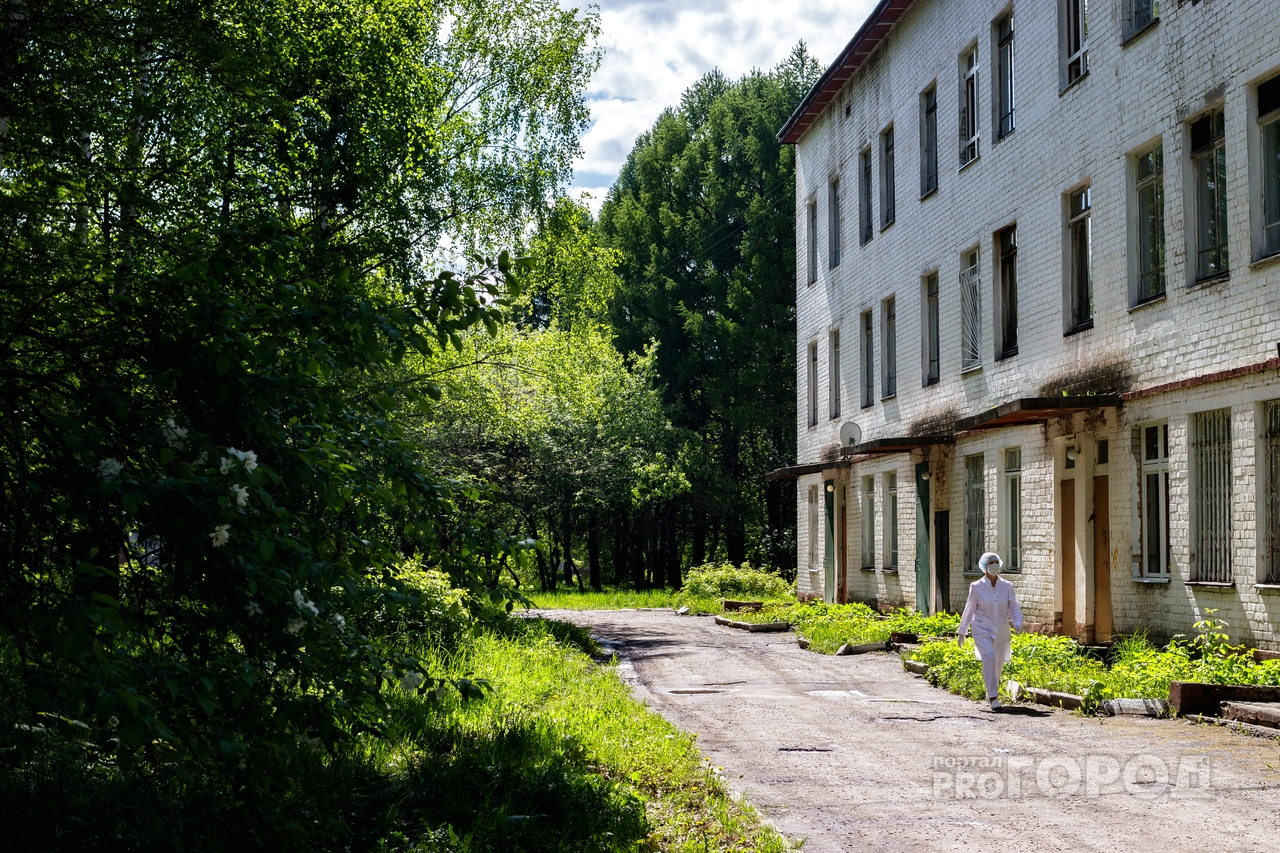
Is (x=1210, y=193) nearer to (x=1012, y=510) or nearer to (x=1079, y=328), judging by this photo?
(x=1079, y=328)

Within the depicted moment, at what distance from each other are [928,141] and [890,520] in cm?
790

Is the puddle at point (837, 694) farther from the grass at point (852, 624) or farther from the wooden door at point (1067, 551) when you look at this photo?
the grass at point (852, 624)

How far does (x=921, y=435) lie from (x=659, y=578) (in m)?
32.1

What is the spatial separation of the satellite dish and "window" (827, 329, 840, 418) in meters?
3.19

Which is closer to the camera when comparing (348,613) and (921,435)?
(348,613)

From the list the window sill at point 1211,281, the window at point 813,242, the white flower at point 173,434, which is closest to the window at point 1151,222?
the window sill at point 1211,281

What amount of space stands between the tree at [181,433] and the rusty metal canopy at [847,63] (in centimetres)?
2024

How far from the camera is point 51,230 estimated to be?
623 cm

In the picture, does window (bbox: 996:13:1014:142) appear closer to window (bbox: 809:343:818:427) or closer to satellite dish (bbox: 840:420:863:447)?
satellite dish (bbox: 840:420:863:447)

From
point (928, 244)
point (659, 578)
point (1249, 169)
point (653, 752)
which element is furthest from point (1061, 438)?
point (659, 578)

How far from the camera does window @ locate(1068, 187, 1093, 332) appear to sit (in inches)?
697

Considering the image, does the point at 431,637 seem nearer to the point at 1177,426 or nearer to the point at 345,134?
the point at 345,134

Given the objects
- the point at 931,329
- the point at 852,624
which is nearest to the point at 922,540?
the point at 852,624

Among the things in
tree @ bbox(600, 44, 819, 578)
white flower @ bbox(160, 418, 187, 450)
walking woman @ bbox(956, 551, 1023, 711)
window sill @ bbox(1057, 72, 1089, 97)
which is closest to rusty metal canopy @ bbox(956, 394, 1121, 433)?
walking woman @ bbox(956, 551, 1023, 711)
